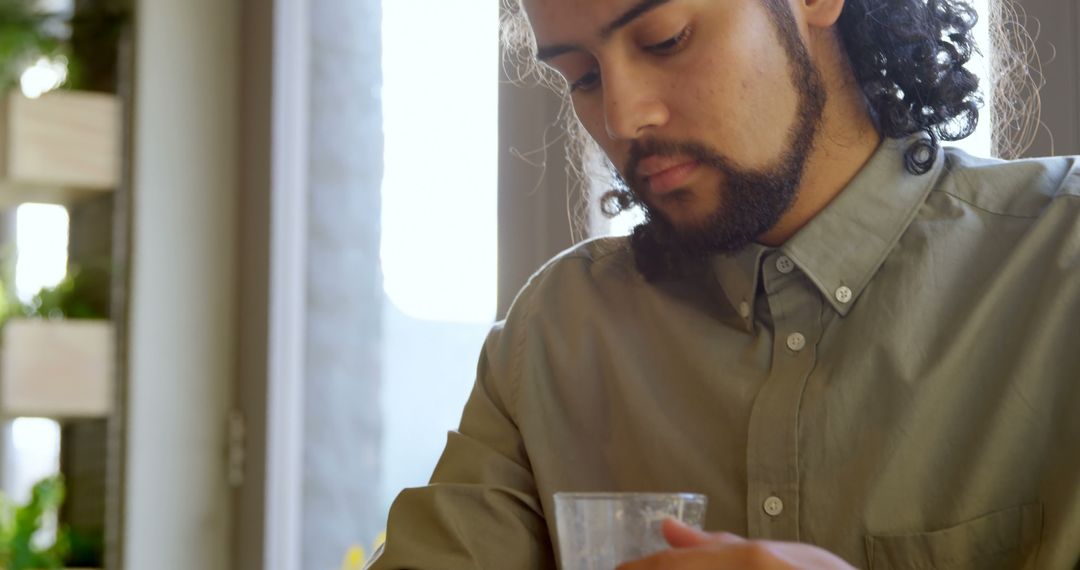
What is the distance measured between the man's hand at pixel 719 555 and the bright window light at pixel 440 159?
3.65 ft

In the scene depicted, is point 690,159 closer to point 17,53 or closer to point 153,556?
point 153,556

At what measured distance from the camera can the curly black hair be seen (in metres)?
1.15

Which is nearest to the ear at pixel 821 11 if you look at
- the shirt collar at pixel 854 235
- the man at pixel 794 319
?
the man at pixel 794 319

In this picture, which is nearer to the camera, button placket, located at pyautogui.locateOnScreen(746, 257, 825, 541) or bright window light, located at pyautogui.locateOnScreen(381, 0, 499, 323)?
button placket, located at pyautogui.locateOnScreen(746, 257, 825, 541)

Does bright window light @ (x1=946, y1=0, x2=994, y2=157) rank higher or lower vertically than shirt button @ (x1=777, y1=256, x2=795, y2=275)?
higher

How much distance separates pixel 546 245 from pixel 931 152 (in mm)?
718

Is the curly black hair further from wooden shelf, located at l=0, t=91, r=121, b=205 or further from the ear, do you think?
wooden shelf, located at l=0, t=91, r=121, b=205

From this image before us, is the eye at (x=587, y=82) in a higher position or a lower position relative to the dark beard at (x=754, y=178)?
higher

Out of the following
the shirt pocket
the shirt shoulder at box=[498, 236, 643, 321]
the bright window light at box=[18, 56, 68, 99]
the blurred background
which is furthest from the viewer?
the bright window light at box=[18, 56, 68, 99]

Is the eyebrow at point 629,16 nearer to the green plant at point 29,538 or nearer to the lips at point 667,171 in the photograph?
the lips at point 667,171

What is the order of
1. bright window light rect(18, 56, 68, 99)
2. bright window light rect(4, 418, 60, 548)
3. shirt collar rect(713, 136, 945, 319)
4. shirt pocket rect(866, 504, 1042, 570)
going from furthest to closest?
bright window light rect(4, 418, 60, 548) → bright window light rect(18, 56, 68, 99) → shirt collar rect(713, 136, 945, 319) → shirt pocket rect(866, 504, 1042, 570)

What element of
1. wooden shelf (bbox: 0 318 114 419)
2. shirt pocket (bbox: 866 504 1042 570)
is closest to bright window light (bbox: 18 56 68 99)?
wooden shelf (bbox: 0 318 114 419)

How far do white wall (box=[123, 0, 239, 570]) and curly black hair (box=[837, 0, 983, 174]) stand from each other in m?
1.44

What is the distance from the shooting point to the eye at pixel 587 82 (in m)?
1.16
